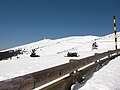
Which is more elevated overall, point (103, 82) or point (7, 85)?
point (7, 85)

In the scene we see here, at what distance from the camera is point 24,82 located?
3.19 metres

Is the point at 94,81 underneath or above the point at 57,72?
underneath

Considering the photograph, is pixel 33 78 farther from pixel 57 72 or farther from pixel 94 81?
pixel 94 81

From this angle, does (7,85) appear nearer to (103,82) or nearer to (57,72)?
(57,72)

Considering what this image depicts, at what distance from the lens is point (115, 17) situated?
1753 cm

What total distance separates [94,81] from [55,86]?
6.76 feet

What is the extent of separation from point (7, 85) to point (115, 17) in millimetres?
16184

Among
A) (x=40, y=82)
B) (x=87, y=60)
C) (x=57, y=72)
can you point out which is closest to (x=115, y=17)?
(x=87, y=60)

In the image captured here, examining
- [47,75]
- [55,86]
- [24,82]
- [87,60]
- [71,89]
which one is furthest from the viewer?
[87,60]

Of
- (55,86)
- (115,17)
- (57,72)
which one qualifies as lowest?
(55,86)

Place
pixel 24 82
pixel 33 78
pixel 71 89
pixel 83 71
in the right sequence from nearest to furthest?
pixel 24 82, pixel 33 78, pixel 71 89, pixel 83 71

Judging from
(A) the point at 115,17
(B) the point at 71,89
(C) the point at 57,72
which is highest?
(A) the point at 115,17

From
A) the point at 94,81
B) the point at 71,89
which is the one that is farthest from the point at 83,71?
the point at 71,89

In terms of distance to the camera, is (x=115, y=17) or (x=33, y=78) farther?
(x=115, y=17)
